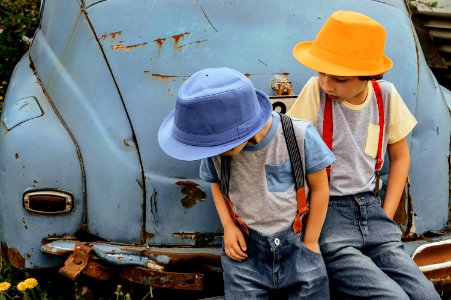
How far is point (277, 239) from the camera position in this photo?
2.38m

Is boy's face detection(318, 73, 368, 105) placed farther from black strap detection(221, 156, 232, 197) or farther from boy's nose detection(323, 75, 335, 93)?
black strap detection(221, 156, 232, 197)

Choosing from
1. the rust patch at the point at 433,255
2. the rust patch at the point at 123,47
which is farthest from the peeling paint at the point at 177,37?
the rust patch at the point at 433,255

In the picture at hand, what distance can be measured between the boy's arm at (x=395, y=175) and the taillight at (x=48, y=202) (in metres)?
1.29

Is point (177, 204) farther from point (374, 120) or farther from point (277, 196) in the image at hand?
point (374, 120)

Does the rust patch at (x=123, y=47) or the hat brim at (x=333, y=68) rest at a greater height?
the hat brim at (x=333, y=68)

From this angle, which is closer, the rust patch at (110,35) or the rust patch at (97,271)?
the rust patch at (97,271)

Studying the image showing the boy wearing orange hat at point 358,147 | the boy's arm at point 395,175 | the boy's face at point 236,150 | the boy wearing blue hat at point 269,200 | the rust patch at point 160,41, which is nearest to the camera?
the boy's face at point 236,150

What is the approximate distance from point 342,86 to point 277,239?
605 mm

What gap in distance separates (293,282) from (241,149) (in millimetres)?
527

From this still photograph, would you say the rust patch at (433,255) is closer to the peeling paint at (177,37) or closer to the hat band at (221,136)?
the hat band at (221,136)

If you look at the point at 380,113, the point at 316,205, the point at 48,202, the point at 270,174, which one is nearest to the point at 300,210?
the point at 316,205

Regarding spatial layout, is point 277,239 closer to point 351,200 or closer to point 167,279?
point 351,200

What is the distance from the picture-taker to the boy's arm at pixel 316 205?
2375 millimetres

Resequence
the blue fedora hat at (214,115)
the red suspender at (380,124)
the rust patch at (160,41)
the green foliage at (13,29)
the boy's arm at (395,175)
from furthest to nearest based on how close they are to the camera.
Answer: the green foliage at (13,29)
the rust patch at (160,41)
the boy's arm at (395,175)
the red suspender at (380,124)
the blue fedora hat at (214,115)
